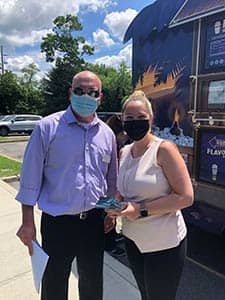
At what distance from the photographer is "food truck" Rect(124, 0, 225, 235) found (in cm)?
284

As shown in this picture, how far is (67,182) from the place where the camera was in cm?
185

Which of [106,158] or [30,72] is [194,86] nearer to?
[106,158]

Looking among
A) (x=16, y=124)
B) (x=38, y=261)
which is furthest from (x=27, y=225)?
(x=16, y=124)

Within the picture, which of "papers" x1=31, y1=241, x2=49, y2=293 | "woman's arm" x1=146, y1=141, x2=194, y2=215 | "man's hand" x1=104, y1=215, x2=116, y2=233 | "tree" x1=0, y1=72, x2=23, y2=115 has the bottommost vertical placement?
"papers" x1=31, y1=241, x2=49, y2=293

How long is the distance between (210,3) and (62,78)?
33.9m

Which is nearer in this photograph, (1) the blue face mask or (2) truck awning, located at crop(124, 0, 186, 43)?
(1) the blue face mask

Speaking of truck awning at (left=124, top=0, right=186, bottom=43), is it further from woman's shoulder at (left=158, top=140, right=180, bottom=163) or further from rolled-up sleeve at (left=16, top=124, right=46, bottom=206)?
rolled-up sleeve at (left=16, top=124, right=46, bottom=206)

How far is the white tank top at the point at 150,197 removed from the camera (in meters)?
1.66

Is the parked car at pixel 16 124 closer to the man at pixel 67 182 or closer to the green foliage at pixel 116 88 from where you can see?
the green foliage at pixel 116 88

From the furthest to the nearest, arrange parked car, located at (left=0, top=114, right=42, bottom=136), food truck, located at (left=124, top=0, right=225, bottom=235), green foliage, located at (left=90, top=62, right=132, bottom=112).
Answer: green foliage, located at (left=90, top=62, right=132, bottom=112) < parked car, located at (left=0, top=114, right=42, bottom=136) < food truck, located at (left=124, top=0, right=225, bottom=235)

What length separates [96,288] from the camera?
213 cm

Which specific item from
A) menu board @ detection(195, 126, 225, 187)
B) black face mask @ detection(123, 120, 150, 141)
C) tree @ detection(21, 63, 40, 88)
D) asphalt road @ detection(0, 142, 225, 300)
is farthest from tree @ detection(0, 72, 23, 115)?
black face mask @ detection(123, 120, 150, 141)

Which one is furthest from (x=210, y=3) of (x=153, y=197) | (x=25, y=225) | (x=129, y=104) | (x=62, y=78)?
(x=62, y=78)

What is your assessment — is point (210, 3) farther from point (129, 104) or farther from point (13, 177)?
point (13, 177)
